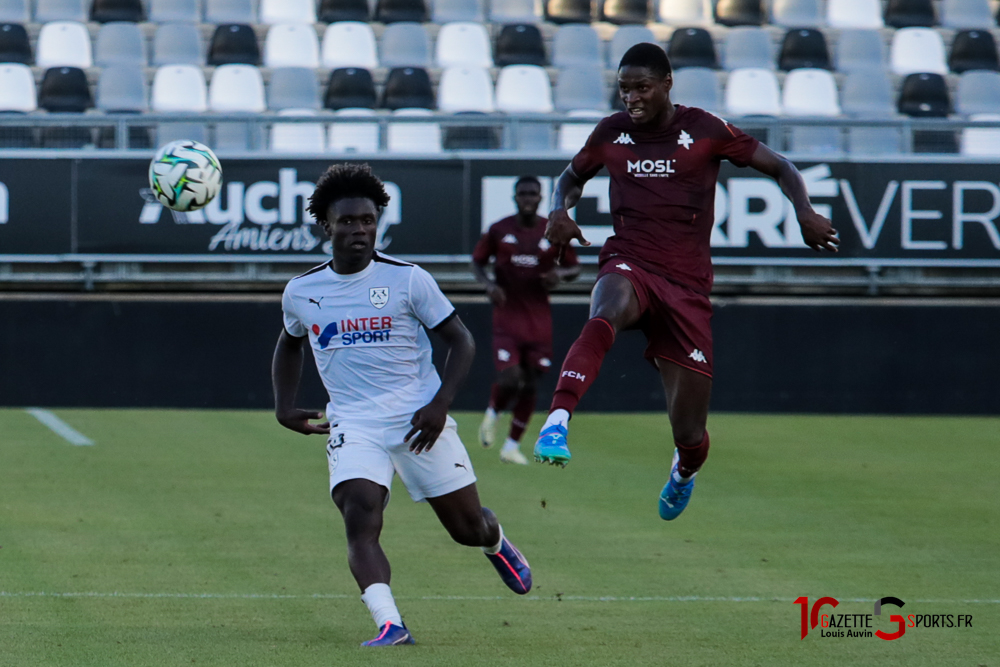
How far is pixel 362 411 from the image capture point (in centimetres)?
631

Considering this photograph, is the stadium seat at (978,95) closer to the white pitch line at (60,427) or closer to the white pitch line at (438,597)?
the white pitch line at (60,427)

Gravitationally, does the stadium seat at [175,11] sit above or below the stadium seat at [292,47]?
above

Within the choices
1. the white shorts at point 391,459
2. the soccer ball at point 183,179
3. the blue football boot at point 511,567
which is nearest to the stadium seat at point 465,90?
the soccer ball at point 183,179

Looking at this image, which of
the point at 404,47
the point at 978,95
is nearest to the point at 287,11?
the point at 404,47

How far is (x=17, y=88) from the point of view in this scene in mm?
19172

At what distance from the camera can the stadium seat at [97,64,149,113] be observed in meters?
19.3

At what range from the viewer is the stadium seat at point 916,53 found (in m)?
21.5

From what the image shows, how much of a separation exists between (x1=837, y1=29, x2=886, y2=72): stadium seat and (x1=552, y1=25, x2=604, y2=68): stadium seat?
3.66m

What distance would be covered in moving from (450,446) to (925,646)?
2301 millimetres

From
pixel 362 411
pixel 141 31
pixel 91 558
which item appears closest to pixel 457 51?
pixel 141 31

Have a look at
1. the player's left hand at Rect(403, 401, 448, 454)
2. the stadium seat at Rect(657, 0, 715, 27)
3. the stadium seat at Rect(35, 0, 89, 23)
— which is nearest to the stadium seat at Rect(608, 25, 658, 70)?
the stadium seat at Rect(657, 0, 715, 27)

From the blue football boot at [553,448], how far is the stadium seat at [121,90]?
14.4 metres

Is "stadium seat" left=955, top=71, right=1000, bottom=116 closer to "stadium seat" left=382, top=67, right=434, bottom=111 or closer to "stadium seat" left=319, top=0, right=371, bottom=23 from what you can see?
"stadium seat" left=382, top=67, right=434, bottom=111

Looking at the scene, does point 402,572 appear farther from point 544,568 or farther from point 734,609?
point 734,609
